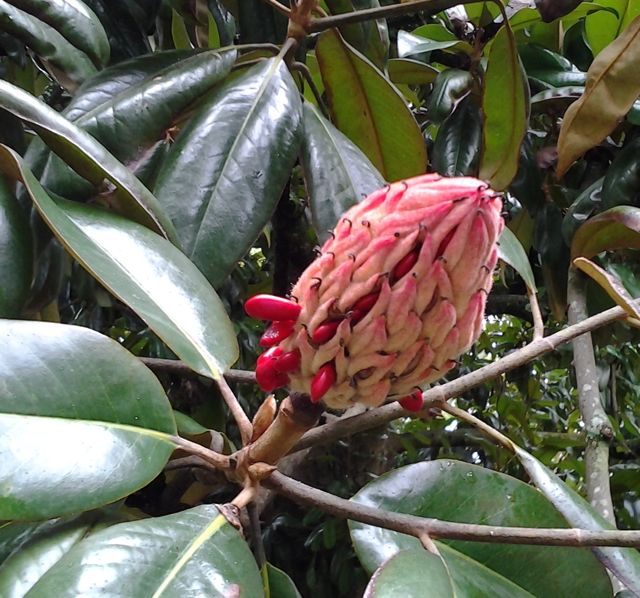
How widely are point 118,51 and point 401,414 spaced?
0.68 m

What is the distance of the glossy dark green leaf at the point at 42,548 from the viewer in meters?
0.49

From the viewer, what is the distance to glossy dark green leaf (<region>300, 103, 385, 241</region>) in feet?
2.53

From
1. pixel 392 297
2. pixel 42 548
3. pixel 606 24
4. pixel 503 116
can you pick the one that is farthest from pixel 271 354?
→ pixel 606 24

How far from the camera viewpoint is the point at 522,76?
99cm

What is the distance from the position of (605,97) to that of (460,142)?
0.23m

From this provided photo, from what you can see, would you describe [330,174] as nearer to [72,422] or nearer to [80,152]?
[80,152]

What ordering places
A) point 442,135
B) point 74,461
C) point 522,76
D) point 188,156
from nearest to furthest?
point 74,461 < point 188,156 < point 522,76 < point 442,135

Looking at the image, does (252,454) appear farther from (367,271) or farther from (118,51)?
(118,51)

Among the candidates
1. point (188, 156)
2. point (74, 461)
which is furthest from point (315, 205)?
point (74, 461)

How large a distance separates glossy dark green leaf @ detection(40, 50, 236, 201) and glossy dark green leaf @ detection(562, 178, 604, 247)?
→ 2.02ft

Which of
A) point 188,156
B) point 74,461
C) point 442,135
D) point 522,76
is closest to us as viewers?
point 74,461

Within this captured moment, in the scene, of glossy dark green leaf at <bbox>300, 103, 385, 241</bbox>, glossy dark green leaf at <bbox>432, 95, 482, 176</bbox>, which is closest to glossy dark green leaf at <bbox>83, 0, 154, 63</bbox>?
glossy dark green leaf at <bbox>300, 103, 385, 241</bbox>

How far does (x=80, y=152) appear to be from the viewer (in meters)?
0.56

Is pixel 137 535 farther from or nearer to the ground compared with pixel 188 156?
nearer to the ground
